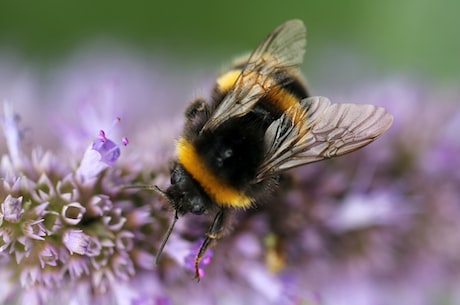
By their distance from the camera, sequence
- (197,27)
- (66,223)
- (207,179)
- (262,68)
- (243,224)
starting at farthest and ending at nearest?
(197,27) < (243,224) < (262,68) < (66,223) < (207,179)

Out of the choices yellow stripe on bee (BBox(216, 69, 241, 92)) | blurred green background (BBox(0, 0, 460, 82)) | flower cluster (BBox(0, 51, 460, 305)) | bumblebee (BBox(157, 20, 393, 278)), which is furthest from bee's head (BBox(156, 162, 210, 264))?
blurred green background (BBox(0, 0, 460, 82))

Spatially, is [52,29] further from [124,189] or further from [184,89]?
[124,189]

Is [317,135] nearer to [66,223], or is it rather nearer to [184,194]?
[184,194]

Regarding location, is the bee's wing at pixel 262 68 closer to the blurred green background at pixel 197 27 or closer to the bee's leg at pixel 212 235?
the bee's leg at pixel 212 235

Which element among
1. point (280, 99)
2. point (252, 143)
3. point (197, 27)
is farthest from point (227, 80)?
point (197, 27)

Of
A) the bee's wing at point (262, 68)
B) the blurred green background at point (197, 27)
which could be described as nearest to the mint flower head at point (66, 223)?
the bee's wing at point (262, 68)

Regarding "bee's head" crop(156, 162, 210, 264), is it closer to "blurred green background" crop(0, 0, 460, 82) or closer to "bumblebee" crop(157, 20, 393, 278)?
"bumblebee" crop(157, 20, 393, 278)
